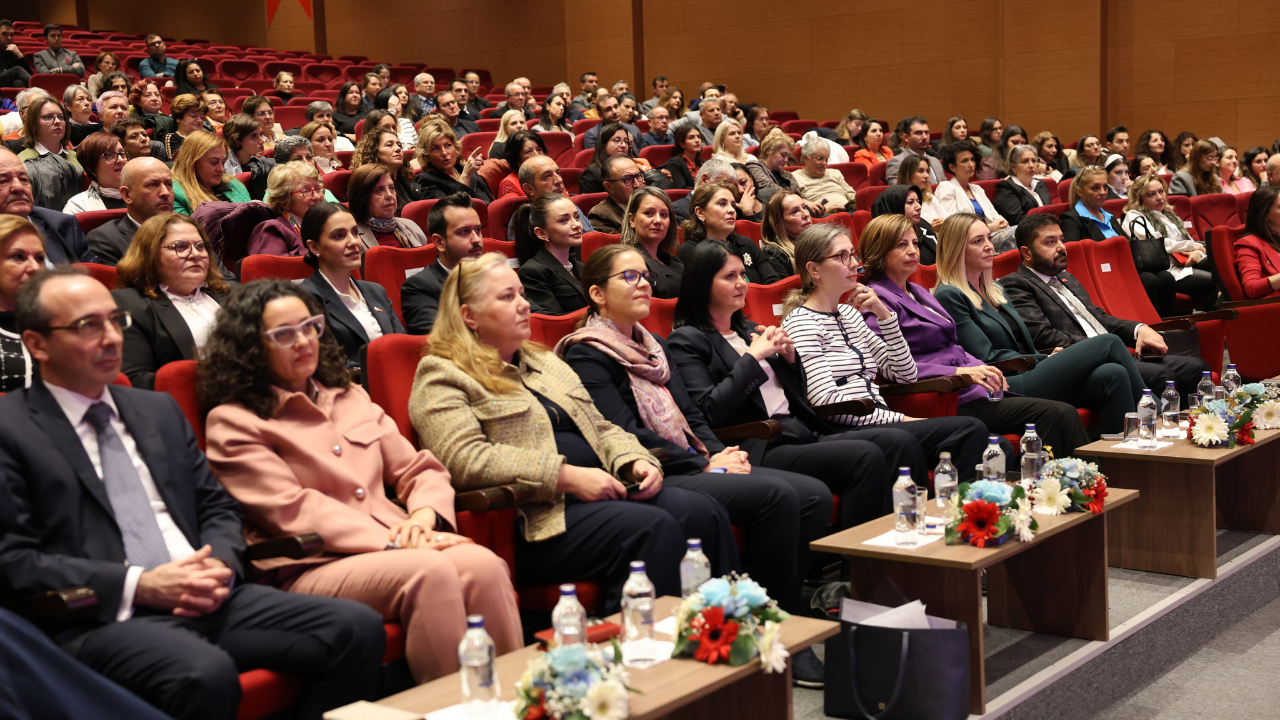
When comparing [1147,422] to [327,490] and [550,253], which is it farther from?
[327,490]

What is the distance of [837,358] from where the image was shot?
3064 mm

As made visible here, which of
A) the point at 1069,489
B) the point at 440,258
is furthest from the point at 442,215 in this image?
the point at 1069,489

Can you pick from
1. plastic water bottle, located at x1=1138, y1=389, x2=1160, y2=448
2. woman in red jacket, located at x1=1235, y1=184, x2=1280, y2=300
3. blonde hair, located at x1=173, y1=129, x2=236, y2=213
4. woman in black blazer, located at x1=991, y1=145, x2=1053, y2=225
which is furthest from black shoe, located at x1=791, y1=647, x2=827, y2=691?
woman in black blazer, located at x1=991, y1=145, x2=1053, y2=225

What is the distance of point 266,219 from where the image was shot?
3590 mm

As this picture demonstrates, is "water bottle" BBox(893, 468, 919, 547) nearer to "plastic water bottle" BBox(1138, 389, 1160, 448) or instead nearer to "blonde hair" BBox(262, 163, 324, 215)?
"plastic water bottle" BBox(1138, 389, 1160, 448)

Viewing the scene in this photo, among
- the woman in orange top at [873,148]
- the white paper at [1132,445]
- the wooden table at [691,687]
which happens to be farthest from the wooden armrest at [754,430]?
the woman in orange top at [873,148]

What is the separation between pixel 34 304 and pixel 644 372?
1280 mm

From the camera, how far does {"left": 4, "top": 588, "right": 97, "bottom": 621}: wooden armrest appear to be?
155cm

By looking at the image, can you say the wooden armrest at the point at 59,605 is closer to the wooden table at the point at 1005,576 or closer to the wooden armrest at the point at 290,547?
the wooden armrest at the point at 290,547

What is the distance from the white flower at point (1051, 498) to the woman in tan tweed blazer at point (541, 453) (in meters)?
0.66

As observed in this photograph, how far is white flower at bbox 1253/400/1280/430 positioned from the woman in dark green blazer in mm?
352

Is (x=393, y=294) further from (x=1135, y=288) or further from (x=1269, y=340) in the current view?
(x=1269, y=340)

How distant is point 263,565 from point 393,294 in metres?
1.86

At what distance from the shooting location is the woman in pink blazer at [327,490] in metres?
1.83
